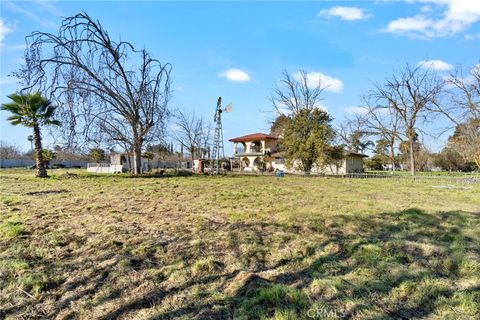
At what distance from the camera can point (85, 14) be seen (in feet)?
48.1

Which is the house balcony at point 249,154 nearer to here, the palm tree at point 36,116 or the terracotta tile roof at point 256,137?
the terracotta tile roof at point 256,137

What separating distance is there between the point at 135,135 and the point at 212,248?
1589 cm

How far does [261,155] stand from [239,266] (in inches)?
1344

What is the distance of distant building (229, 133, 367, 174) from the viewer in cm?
3434

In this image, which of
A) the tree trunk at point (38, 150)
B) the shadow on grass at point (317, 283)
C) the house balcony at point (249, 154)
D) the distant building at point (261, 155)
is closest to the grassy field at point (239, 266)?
the shadow on grass at point (317, 283)

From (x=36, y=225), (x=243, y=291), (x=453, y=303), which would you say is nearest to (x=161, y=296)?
(x=243, y=291)

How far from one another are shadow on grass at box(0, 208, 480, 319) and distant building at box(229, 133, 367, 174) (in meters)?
30.1

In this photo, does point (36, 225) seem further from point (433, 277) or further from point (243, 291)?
point (433, 277)

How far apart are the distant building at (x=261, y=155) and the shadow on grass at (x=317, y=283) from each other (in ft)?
98.6

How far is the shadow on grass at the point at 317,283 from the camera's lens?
→ 244 cm

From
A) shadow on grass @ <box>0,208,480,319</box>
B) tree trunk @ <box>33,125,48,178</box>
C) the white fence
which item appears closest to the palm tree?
tree trunk @ <box>33,125,48,178</box>

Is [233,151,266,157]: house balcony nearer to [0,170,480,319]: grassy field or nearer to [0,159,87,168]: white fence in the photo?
[0,159,87,168]: white fence

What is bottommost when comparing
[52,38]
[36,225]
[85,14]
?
[36,225]

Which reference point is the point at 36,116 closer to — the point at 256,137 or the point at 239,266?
the point at 239,266
